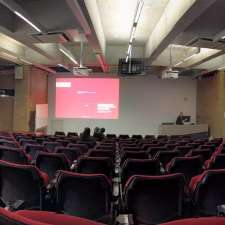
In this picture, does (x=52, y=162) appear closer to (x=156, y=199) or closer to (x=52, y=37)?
(x=156, y=199)

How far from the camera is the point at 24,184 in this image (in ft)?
11.0

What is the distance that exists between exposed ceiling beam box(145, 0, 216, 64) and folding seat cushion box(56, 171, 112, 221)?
4140mm

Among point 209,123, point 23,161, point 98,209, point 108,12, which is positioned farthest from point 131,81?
point 98,209

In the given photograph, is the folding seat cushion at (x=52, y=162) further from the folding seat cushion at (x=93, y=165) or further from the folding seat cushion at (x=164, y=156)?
the folding seat cushion at (x=164, y=156)

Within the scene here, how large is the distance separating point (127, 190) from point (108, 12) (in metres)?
7.95

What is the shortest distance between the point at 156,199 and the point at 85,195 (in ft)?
2.06

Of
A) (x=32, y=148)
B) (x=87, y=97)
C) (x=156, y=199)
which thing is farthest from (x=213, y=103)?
(x=156, y=199)

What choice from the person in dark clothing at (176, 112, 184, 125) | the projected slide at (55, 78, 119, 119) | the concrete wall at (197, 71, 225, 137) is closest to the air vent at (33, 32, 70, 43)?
the projected slide at (55, 78, 119, 119)

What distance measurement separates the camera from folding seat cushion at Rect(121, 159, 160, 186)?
430cm

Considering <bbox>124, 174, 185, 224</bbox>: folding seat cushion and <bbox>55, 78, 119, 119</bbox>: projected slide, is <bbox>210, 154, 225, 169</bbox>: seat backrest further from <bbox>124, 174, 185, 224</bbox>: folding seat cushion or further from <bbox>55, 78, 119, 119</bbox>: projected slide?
<bbox>55, 78, 119, 119</bbox>: projected slide

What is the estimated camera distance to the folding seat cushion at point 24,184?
3251mm

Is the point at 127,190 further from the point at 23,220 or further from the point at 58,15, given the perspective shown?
the point at 58,15

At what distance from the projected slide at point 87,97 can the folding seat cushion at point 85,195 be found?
1414 centimetres

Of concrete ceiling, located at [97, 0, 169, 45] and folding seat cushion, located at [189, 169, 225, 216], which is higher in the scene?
concrete ceiling, located at [97, 0, 169, 45]
